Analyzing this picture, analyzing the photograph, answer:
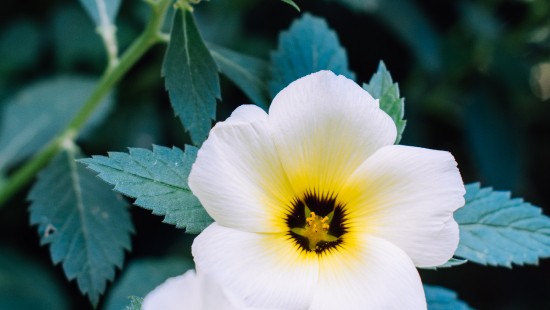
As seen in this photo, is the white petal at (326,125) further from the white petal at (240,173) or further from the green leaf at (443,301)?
the green leaf at (443,301)

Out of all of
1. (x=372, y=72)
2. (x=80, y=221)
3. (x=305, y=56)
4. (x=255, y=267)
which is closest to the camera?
(x=255, y=267)

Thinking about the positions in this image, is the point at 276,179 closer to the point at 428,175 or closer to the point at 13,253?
the point at 428,175

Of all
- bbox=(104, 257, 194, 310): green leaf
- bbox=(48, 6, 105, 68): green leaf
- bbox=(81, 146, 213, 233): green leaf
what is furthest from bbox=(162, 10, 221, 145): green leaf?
bbox=(48, 6, 105, 68): green leaf

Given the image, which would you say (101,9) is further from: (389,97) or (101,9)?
(389,97)

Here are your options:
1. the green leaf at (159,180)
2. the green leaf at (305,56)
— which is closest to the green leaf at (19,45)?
the green leaf at (305,56)

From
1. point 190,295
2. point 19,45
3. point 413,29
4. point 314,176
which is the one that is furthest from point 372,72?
point 190,295

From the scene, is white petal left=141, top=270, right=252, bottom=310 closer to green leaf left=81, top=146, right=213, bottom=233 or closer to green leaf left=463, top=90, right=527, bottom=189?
green leaf left=81, top=146, right=213, bottom=233

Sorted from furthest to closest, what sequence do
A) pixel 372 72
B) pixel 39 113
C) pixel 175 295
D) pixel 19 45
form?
pixel 372 72 → pixel 19 45 → pixel 39 113 → pixel 175 295
